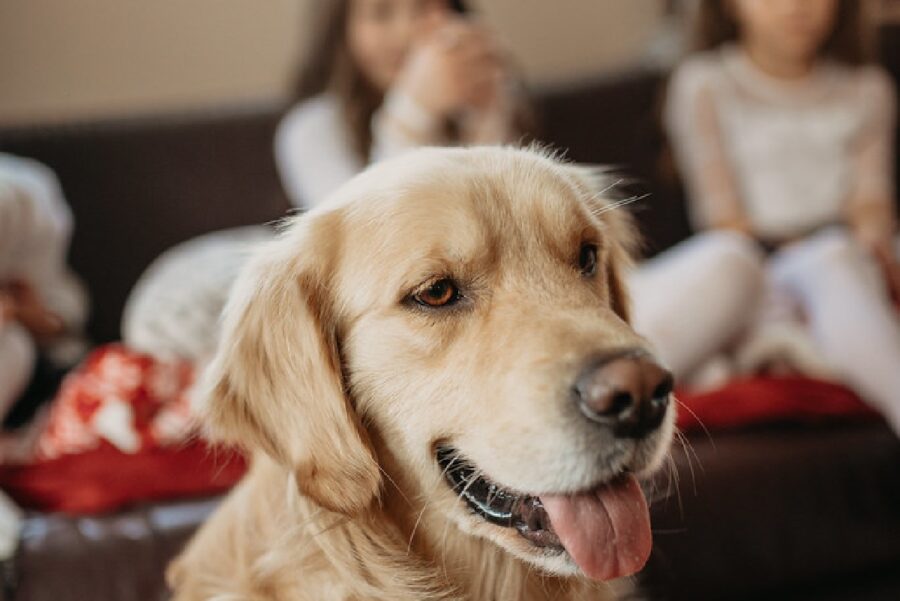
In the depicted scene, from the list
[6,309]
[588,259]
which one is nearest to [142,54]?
[6,309]

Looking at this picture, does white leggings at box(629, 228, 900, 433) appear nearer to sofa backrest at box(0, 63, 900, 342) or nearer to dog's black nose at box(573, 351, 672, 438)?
sofa backrest at box(0, 63, 900, 342)

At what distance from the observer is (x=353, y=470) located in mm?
1044

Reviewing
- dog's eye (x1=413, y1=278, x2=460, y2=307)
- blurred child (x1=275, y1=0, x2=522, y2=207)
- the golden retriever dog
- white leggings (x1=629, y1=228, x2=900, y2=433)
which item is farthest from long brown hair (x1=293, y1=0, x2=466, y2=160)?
dog's eye (x1=413, y1=278, x2=460, y2=307)

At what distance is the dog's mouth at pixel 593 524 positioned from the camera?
3.21 feet

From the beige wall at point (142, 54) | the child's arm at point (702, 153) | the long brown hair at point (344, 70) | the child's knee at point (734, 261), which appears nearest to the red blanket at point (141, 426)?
the child's knee at point (734, 261)

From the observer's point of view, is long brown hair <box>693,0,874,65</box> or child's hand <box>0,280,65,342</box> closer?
child's hand <box>0,280,65,342</box>

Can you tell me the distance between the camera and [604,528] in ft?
3.25

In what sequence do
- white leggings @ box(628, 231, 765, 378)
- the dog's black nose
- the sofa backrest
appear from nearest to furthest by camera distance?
the dog's black nose
white leggings @ box(628, 231, 765, 378)
the sofa backrest

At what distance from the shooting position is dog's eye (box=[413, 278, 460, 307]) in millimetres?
1083

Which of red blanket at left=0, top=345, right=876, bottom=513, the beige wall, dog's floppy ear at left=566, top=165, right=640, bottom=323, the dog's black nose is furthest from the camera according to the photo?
the beige wall

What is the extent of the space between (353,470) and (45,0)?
2.63 meters

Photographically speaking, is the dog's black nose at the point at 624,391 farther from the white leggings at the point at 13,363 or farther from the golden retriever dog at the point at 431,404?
the white leggings at the point at 13,363

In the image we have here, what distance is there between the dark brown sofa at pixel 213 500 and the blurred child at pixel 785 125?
90 centimetres

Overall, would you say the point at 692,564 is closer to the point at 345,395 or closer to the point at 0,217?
the point at 345,395
